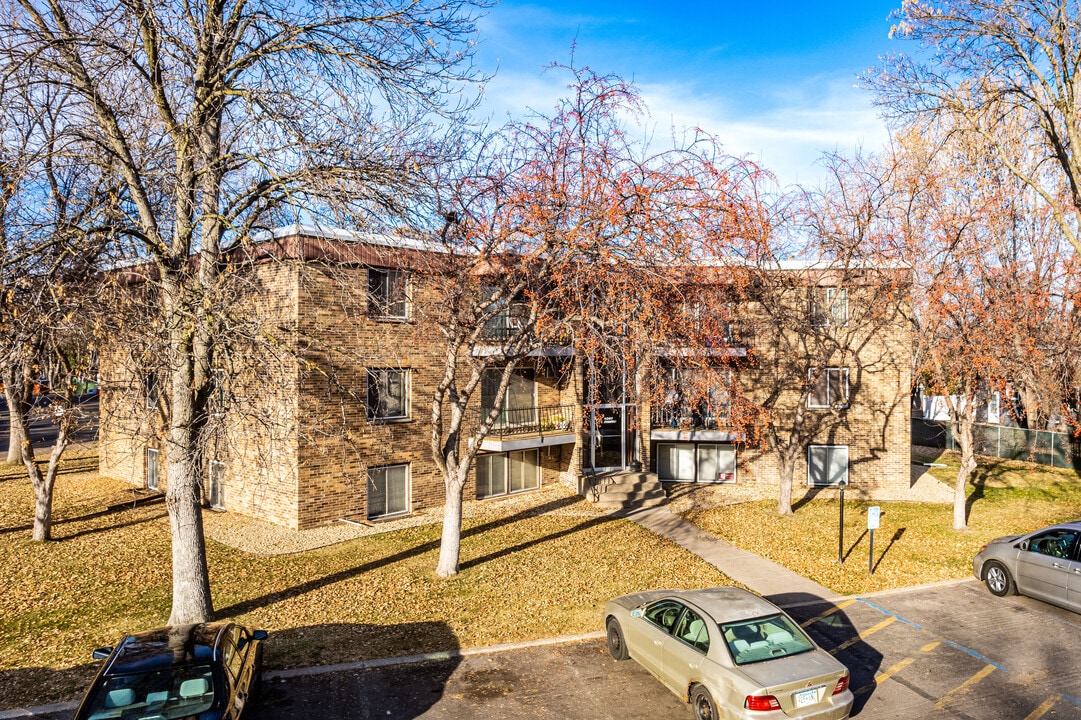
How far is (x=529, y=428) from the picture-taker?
830 inches

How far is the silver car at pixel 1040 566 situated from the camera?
37.9 ft

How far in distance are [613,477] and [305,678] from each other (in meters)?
13.1

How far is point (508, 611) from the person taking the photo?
1157 cm

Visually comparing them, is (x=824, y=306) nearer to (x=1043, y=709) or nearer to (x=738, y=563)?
(x=738, y=563)

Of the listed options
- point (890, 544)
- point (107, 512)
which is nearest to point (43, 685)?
point (107, 512)

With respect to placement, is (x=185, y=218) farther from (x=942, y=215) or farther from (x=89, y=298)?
(x=942, y=215)

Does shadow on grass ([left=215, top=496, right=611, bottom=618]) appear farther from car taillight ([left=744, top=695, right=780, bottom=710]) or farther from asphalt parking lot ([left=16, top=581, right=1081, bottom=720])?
car taillight ([left=744, top=695, right=780, bottom=710])

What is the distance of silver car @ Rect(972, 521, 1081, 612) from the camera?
11.6 meters

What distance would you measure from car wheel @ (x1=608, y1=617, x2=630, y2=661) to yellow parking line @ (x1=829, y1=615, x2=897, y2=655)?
9.76 feet

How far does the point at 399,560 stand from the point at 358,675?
511cm

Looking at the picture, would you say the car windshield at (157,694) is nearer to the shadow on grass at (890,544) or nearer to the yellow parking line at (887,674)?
the yellow parking line at (887,674)

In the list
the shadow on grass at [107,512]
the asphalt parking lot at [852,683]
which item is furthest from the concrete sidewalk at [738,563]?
the shadow on grass at [107,512]

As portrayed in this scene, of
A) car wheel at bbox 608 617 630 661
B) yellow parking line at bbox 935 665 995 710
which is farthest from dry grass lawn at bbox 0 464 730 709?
yellow parking line at bbox 935 665 995 710

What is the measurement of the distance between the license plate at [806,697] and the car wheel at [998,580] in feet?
24.0
